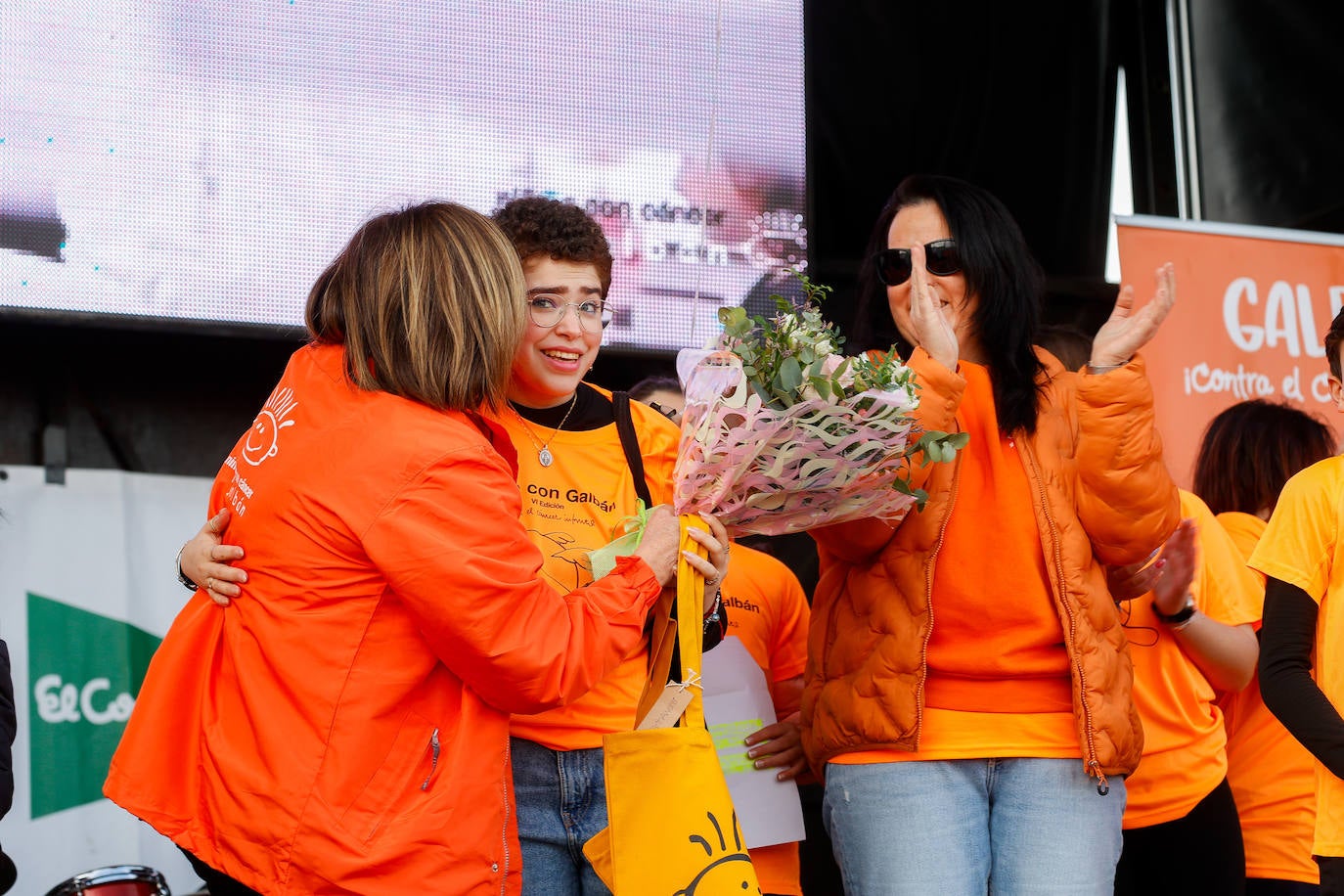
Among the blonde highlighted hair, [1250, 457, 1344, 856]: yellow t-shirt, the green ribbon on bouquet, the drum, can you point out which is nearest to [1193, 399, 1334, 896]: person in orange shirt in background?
[1250, 457, 1344, 856]: yellow t-shirt

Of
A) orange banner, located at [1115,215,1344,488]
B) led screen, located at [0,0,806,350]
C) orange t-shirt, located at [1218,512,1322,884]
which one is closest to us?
orange t-shirt, located at [1218,512,1322,884]

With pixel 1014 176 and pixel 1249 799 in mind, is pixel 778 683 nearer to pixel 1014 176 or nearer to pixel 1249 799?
pixel 1249 799

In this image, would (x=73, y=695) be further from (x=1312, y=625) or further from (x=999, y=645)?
(x=1312, y=625)

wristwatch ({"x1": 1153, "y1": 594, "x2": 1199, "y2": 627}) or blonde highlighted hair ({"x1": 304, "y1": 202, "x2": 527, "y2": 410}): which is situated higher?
blonde highlighted hair ({"x1": 304, "y1": 202, "x2": 527, "y2": 410})

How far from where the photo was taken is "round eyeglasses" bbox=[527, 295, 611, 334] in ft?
7.81

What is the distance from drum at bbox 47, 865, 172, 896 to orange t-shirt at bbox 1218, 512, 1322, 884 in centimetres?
238

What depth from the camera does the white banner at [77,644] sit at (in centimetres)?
356

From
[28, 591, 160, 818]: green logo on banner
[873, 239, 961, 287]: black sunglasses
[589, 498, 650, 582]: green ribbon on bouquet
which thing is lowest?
[28, 591, 160, 818]: green logo on banner

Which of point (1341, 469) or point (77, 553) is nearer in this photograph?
point (1341, 469)

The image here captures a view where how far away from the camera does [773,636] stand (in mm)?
3229

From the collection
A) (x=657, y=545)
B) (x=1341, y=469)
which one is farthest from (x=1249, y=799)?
(x=657, y=545)

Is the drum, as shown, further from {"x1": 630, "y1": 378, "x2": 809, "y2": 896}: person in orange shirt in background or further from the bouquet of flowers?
the bouquet of flowers

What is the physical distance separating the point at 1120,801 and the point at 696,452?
961 mm

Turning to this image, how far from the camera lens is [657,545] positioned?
2.21m
